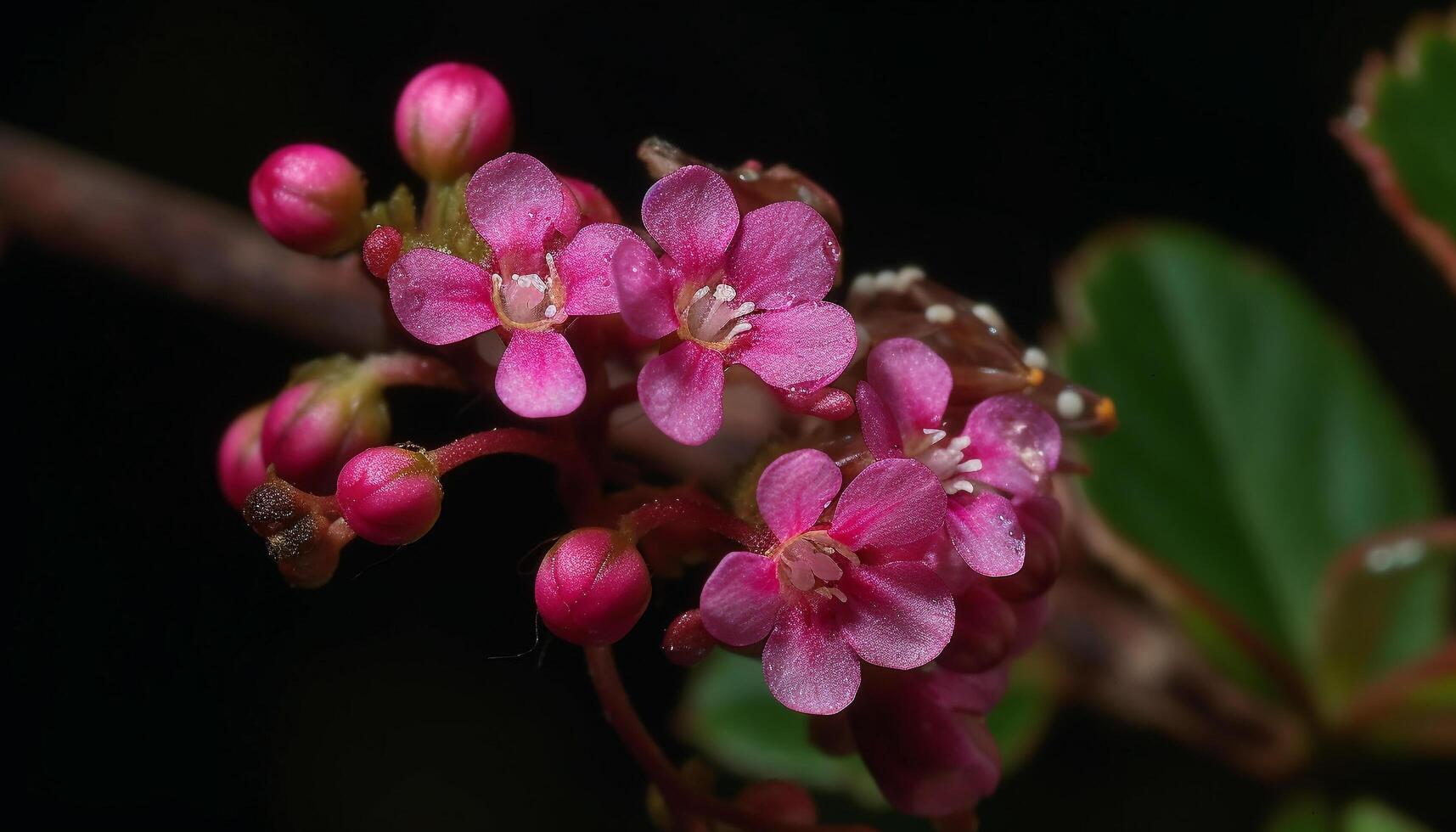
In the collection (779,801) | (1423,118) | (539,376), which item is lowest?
(779,801)

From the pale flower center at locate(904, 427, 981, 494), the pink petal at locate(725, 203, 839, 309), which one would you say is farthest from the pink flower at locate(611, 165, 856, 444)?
the pale flower center at locate(904, 427, 981, 494)

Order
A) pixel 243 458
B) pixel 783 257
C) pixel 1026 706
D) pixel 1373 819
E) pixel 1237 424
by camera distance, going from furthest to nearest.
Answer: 1. pixel 1237 424
2. pixel 1026 706
3. pixel 1373 819
4. pixel 243 458
5. pixel 783 257

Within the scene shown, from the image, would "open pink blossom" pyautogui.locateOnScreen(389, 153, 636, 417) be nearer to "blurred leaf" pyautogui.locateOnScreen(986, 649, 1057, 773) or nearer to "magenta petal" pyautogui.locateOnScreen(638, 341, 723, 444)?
"magenta petal" pyautogui.locateOnScreen(638, 341, 723, 444)

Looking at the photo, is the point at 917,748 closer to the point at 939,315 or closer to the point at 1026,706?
the point at 939,315

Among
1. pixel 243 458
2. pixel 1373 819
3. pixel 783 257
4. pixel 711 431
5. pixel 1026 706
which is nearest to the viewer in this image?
pixel 711 431

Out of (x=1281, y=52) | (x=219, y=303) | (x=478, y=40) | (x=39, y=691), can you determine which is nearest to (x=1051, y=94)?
(x=1281, y=52)

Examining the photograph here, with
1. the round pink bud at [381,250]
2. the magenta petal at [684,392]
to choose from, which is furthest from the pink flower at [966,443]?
the round pink bud at [381,250]

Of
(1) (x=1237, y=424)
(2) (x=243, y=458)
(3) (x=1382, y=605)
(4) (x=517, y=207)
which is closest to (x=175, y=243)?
(2) (x=243, y=458)
